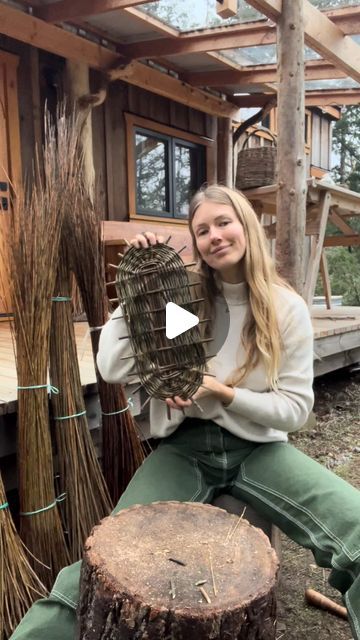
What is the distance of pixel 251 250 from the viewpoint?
1.69 m

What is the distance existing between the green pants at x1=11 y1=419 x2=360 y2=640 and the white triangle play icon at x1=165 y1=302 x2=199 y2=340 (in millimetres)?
393

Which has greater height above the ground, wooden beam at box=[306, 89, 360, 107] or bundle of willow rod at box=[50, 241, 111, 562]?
wooden beam at box=[306, 89, 360, 107]

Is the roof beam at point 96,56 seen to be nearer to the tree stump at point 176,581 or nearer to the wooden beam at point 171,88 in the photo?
the wooden beam at point 171,88

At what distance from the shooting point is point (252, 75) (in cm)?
532

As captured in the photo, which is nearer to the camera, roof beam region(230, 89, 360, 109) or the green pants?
the green pants

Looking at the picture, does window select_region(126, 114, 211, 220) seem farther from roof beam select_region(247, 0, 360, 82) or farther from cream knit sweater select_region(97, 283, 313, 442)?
cream knit sweater select_region(97, 283, 313, 442)

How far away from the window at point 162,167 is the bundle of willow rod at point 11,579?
4129 millimetres

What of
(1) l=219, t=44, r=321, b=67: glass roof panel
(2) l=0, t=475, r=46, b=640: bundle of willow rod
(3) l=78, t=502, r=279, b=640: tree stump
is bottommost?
(2) l=0, t=475, r=46, b=640: bundle of willow rod

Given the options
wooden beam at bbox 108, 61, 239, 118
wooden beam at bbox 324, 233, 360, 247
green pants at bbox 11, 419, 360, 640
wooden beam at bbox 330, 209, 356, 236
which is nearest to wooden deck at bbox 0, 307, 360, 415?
green pants at bbox 11, 419, 360, 640

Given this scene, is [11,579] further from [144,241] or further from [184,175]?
[184,175]

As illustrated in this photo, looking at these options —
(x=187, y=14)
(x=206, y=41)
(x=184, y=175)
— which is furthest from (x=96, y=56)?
(x=184, y=175)

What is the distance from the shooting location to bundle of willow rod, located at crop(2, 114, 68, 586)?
1698 mm

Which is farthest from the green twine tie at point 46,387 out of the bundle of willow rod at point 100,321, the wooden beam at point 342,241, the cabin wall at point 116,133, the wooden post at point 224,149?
the wooden post at point 224,149

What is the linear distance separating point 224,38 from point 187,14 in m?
0.35
